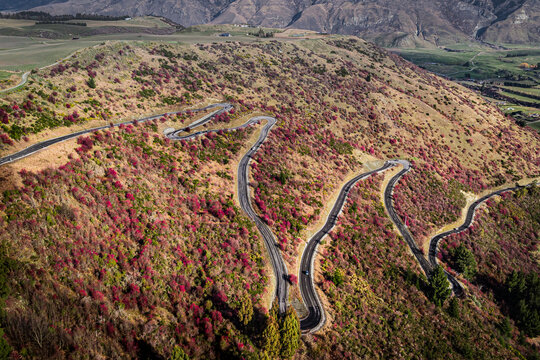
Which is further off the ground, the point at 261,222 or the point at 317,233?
the point at 261,222

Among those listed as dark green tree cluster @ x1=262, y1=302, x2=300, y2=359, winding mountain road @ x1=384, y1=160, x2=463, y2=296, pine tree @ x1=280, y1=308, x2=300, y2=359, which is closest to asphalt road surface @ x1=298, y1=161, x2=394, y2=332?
pine tree @ x1=280, y1=308, x2=300, y2=359

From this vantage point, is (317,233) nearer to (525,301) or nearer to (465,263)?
(465,263)

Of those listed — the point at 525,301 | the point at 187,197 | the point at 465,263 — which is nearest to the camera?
the point at 187,197

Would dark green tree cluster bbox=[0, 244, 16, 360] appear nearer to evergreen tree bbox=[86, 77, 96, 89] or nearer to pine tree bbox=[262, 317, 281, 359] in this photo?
pine tree bbox=[262, 317, 281, 359]

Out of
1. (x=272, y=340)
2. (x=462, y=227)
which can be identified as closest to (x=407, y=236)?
(x=462, y=227)

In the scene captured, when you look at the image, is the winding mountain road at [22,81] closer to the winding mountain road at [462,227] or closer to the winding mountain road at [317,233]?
the winding mountain road at [317,233]

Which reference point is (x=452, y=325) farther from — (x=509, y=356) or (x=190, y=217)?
(x=190, y=217)
